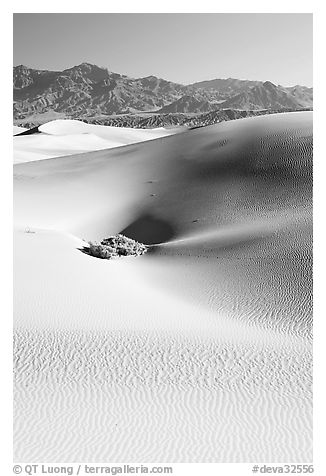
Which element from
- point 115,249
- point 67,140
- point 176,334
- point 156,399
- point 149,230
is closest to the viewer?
point 156,399

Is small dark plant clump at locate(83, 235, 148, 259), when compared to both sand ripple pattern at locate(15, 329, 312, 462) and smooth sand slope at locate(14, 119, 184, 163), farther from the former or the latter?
smooth sand slope at locate(14, 119, 184, 163)

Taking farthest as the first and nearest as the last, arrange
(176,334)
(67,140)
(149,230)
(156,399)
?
(67,140)
(149,230)
(176,334)
(156,399)

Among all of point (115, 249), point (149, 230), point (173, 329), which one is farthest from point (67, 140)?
point (173, 329)

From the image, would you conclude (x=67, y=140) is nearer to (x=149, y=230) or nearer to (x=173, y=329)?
(x=149, y=230)

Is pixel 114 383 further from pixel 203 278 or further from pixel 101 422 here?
pixel 203 278

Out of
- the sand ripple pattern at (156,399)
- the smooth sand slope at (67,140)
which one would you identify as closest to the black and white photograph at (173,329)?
the sand ripple pattern at (156,399)

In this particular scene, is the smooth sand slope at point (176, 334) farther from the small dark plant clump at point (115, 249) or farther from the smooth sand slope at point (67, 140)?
the smooth sand slope at point (67, 140)
